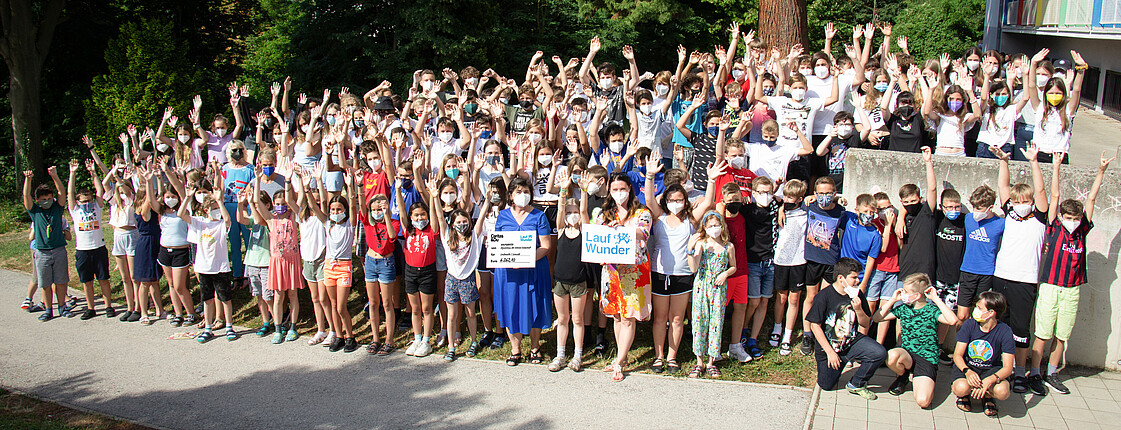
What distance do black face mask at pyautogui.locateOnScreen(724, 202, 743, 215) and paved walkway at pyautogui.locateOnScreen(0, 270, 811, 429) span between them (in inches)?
64.0

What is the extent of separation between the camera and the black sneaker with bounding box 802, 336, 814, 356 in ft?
26.5

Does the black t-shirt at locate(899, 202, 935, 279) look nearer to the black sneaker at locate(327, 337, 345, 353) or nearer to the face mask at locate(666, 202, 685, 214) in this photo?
the face mask at locate(666, 202, 685, 214)

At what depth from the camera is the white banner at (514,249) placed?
25.3ft

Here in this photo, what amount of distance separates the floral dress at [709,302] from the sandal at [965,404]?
2.08 metres

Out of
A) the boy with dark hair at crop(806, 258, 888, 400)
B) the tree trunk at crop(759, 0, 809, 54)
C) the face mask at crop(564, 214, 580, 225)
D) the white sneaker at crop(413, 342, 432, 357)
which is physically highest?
the tree trunk at crop(759, 0, 809, 54)

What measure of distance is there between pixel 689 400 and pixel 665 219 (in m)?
1.66

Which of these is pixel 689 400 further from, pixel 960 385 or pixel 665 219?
pixel 960 385

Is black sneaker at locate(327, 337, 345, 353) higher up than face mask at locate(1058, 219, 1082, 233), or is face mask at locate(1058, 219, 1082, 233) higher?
face mask at locate(1058, 219, 1082, 233)

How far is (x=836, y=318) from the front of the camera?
7078 millimetres

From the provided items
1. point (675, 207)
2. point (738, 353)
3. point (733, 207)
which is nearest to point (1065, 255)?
point (733, 207)

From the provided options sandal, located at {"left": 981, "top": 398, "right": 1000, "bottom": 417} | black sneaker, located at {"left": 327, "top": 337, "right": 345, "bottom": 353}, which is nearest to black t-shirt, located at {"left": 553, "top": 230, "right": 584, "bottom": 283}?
black sneaker, located at {"left": 327, "top": 337, "right": 345, "bottom": 353}

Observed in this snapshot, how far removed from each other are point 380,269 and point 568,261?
6.99 feet

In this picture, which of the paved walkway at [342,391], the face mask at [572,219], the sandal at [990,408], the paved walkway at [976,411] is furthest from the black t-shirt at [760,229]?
the sandal at [990,408]

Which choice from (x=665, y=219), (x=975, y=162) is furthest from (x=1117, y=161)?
(x=665, y=219)
